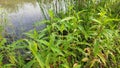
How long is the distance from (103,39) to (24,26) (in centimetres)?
131

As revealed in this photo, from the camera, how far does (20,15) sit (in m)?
3.63

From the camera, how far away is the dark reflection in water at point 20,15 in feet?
9.89

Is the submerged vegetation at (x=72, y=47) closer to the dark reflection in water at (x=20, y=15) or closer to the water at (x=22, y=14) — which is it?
the water at (x=22, y=14)

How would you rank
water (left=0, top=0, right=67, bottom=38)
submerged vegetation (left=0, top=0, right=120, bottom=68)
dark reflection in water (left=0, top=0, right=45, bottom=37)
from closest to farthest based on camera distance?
submerged vegetation (left=0, top=0, right=120, bottom=68) → water (left=0, top=0, right=67, bottom=38) → dark reflection in water (left=0, top=0, right=45, bottom=37)

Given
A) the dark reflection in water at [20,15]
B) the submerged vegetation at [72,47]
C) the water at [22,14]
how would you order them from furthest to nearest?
the dark reflection in water at [20,15] < the water at [22,14] < the submerged vegetation at [72,47]

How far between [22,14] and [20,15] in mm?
55

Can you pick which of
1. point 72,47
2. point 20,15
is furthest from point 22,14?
point 72,47

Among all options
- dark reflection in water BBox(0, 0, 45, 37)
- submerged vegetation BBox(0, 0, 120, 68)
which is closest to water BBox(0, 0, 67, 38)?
dark reflection in water BBox(0, 0, 45, 37)

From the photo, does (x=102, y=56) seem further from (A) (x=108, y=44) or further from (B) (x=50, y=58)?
(B) (x=50, y=58)

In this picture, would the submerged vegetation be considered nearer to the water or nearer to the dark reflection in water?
the water

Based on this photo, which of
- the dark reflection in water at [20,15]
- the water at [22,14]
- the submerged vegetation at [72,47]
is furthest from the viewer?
the dark reflection in water at [20,15]

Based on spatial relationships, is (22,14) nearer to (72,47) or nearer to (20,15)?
(20,15)

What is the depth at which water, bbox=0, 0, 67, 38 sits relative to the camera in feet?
9.48

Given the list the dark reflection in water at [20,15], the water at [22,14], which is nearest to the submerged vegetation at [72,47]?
the water at [22,14]
